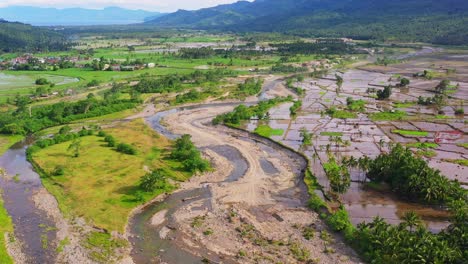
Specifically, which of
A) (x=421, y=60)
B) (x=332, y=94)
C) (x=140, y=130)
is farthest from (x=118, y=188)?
(x=421, y=60)

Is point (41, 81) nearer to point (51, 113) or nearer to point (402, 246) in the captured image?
point (51, 113)

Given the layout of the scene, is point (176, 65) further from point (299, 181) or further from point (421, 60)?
point (299, 181)

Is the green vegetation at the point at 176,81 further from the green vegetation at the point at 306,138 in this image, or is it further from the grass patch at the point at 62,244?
the grass patch at the point at 62,244

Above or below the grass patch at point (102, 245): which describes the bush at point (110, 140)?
above

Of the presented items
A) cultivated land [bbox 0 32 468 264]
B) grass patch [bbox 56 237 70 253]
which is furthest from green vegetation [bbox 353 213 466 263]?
grass patch [bbox 56 237 70 253]

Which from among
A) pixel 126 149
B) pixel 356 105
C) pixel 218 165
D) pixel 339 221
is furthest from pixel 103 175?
pixel 356 105

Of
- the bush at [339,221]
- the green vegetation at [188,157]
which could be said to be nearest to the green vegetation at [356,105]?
the green vegetation at [188,157]
